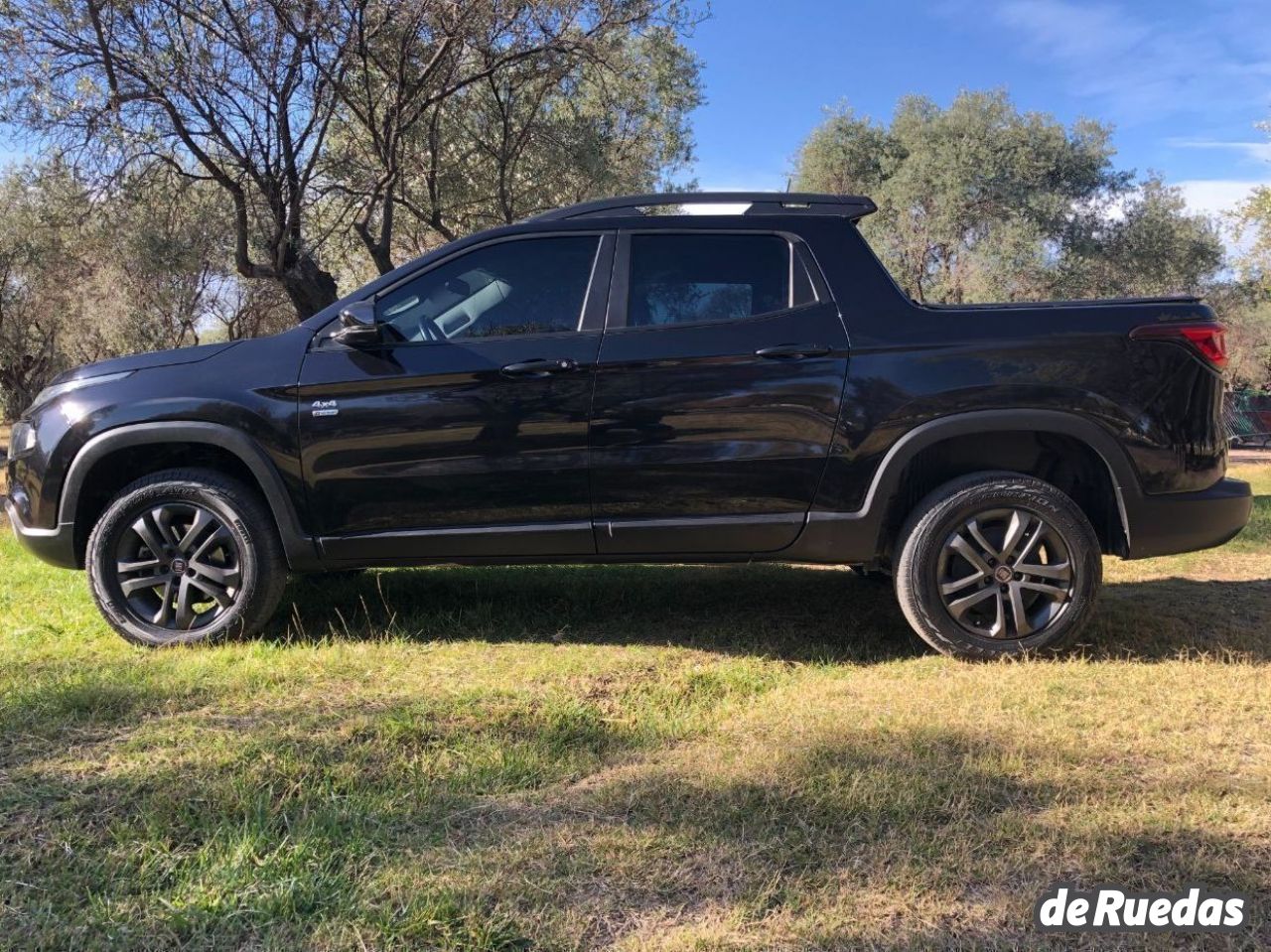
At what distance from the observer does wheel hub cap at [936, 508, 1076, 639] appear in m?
3.56

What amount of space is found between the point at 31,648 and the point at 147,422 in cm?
121

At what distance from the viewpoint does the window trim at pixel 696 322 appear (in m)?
3.69

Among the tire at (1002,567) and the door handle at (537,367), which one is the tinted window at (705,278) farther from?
the tire at (1002,567)

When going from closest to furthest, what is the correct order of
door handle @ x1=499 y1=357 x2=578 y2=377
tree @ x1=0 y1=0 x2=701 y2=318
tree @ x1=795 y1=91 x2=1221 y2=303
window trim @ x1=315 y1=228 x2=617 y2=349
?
1. door handle @ x1=499 y1=357 x2=578 y2=377
2. window trim @ x1=315 y1=228 x2=617 y2=349
3. tree @ x1=0 y1=0 x2=701 y2=318
4. tree @ x1=795 y1=91 x2=1221 y2=303

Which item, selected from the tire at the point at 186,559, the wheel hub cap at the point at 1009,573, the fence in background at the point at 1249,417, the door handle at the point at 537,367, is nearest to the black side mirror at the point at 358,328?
the door handle at the point at 537,367

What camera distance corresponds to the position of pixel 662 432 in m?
3.62

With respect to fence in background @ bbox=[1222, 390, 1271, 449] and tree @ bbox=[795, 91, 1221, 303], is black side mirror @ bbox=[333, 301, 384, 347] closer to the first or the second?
tree @ bbox=[795, 91, 1221, 303]

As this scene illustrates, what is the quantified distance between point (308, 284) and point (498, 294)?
369 inches

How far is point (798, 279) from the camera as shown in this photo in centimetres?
375

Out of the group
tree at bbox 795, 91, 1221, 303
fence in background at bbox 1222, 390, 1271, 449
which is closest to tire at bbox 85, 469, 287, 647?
tree at bbox 795, 91, 1221, 303

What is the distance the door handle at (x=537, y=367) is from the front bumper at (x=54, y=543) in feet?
6.93

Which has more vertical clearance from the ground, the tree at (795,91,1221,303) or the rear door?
the tree at (795,91,1221,303)

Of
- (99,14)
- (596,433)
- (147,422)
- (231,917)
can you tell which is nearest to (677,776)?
(231,917)

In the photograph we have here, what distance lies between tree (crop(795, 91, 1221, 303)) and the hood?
19.7 metres
